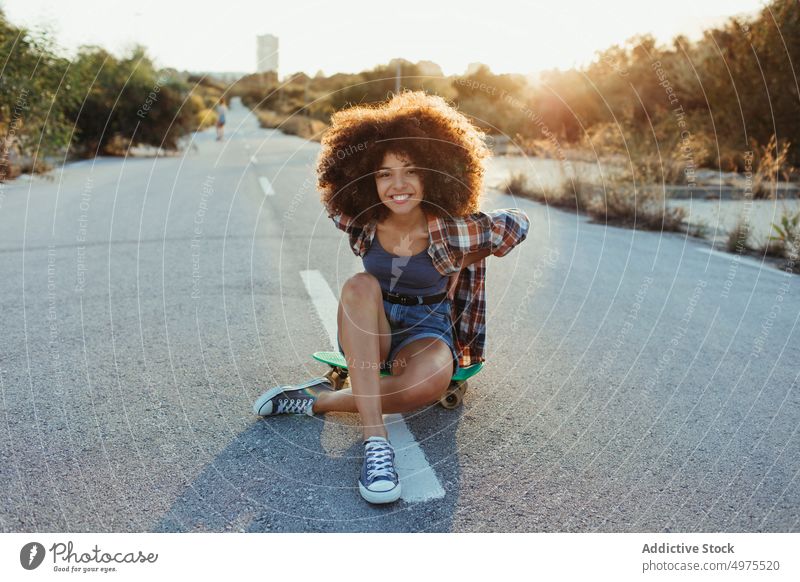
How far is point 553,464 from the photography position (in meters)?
2.71

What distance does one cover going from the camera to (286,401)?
122 inches

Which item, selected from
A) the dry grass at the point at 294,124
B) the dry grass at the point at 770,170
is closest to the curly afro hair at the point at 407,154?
the dry grass at the point at 770,170

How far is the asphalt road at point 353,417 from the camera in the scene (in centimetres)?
237

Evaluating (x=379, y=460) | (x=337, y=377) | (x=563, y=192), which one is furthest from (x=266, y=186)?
(x=379, y=460)

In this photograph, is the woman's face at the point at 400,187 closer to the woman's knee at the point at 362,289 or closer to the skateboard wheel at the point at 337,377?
the woman's knee at the point at 362,289

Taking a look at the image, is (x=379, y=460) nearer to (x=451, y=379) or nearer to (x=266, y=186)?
(x=451, y=379)

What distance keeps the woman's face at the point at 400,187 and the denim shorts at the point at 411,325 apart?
40 centimetres

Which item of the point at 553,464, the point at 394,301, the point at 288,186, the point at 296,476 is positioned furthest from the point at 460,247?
the point at 288,186

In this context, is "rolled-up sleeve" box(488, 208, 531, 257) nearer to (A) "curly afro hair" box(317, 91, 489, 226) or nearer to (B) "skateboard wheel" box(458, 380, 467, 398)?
(A) "curly afro hair" box(317, 91, 489, 226)

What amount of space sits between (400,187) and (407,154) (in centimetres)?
19

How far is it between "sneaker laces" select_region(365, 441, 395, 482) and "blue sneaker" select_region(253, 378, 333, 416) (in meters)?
0.52

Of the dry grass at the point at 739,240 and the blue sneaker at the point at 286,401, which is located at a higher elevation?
the blue sneaker at the point at 286,401
